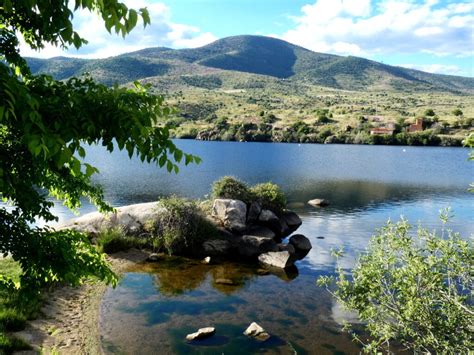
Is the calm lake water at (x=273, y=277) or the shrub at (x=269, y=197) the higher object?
the shrub at (x=269, y=197)

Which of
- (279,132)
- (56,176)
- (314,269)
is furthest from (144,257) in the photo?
(279,132)

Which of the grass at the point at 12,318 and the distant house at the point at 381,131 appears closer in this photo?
the grass at the point at 12,318

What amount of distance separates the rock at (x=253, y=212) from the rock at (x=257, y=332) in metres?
14.3

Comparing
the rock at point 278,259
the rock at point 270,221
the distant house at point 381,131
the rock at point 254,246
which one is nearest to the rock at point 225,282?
the rock at point 278,259

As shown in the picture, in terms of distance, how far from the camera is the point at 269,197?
99.2 feet

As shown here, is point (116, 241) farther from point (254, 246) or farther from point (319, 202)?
point (319, 202)

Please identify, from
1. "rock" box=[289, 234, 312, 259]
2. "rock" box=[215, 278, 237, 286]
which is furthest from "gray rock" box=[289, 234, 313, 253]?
"rock" box=[215, 278, 237, 286]

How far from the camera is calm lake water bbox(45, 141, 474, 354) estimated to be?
43.8 ft

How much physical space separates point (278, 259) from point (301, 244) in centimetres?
372

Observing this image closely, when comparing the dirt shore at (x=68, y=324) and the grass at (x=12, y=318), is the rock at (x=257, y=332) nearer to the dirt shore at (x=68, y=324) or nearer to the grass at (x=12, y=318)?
the dirt shore at (x=68, y=324)

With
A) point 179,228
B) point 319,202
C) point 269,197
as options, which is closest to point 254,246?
point 179,228

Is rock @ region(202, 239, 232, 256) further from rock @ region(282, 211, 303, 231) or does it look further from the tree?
the tree

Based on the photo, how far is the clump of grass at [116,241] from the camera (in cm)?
2221

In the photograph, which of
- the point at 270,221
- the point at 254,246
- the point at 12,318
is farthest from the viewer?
the point at 270,221
